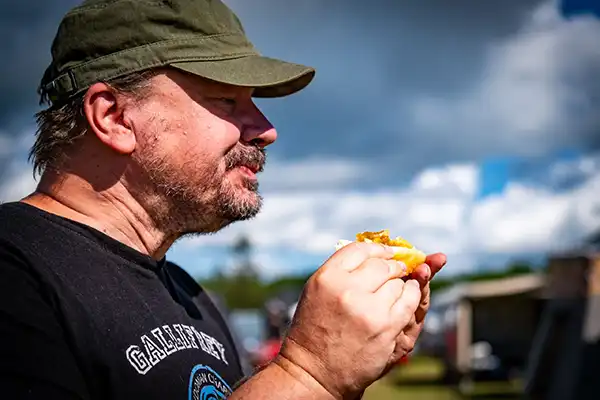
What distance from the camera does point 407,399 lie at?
1966 cm

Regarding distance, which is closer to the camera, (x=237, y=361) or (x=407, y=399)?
(x=237, y=361)

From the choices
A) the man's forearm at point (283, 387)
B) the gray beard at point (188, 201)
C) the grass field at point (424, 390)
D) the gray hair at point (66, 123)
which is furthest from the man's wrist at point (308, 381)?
the grass field at point (424, 390)

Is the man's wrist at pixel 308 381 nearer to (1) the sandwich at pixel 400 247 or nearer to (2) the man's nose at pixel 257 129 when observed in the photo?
(1) the sandwich at pixel 400 247

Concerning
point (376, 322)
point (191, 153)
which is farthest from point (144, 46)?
point (376, 322)

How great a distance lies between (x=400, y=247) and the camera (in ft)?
7.25

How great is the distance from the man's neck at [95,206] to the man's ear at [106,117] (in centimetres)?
12

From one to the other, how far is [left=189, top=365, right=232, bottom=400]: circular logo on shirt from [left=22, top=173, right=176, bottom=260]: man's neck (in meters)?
0.43

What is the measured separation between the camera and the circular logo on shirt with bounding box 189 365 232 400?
2.21 m

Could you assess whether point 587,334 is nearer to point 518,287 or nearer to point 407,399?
point 407,399

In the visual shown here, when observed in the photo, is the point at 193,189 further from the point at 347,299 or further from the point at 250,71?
the point at 347,299

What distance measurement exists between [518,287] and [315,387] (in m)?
22.5

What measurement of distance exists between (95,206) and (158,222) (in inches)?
8.0

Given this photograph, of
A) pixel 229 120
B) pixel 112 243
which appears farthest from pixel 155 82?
pixel 112 243

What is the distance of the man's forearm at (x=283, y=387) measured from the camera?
75.0 inches
